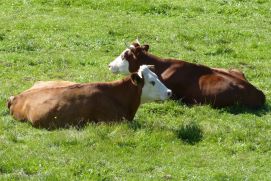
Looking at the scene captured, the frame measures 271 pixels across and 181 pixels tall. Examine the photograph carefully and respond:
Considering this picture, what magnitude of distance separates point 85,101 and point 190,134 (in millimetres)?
2120

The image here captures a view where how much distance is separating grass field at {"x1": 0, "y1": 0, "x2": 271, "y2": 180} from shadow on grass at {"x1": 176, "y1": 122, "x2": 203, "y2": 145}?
2cm

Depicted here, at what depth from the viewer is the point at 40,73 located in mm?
19062

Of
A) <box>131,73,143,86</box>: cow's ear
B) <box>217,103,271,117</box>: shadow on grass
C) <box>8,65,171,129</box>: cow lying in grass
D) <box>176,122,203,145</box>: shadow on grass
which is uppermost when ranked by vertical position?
<box>131,73,143,86</box>: cow's ear

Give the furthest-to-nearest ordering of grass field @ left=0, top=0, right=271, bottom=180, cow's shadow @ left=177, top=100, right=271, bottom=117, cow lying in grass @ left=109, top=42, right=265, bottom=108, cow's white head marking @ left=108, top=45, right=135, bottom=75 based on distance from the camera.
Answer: cow's white head marking @ left=108, top=45, right=135, bottom=75, cow lying in grass @ left=109, top=42, right=265, bottom=108, cow's shadow @ left=177, top=100, right=271, bottom=117, grass field @ left=0, top=0, right=271, bottom=180

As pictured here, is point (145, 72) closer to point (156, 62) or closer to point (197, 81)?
point (197, 81)

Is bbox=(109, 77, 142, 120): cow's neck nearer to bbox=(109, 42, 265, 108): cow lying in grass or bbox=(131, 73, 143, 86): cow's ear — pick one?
bbox=(131, 73, 143, 86): cow's ear

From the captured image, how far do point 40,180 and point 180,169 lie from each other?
89.2 inches

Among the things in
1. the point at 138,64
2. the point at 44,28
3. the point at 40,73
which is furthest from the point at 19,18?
the point at 138,64

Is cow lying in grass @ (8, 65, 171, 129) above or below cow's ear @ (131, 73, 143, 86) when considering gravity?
below

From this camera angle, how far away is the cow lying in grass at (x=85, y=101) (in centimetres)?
1469

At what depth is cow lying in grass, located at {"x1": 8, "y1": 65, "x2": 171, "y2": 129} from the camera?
1469cm

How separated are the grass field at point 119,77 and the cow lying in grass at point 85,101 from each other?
32 cm

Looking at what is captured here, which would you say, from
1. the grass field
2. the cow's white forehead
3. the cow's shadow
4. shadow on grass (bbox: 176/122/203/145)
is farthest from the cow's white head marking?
shadow on grass (bbox: 176/122/203/145)

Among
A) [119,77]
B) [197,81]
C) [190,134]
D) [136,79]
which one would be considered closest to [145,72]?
[136,79]
